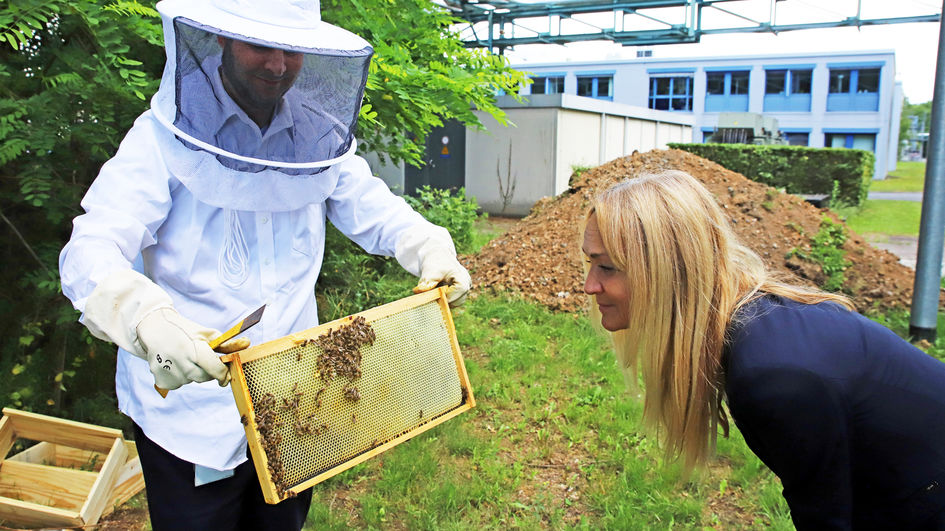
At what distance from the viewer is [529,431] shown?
3.94 meters

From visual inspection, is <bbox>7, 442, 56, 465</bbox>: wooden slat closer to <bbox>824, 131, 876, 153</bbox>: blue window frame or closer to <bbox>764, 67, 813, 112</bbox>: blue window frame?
<bbox>824, 131, 876, 153</bbox>: blue window frame

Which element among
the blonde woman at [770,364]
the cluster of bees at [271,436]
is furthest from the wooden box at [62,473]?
the blonde woman at [770,364]

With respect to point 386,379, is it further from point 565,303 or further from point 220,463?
point 565,303

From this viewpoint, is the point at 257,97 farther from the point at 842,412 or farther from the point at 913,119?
the point at 913,119

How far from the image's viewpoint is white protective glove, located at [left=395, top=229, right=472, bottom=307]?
2.08m

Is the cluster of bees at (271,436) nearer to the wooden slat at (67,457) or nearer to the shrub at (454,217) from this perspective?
the wooden slat at (67,457)

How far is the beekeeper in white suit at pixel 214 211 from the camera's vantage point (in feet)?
5.26

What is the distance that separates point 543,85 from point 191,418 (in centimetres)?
4136

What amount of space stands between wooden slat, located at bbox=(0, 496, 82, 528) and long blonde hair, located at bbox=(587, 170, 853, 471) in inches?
96.1

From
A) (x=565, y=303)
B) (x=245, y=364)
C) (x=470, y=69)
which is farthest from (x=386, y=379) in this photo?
(x=565, y=303)

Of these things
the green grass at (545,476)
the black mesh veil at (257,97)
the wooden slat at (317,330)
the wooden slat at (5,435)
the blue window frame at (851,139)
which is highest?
the blue window frame at (851,139)

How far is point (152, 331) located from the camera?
146cm

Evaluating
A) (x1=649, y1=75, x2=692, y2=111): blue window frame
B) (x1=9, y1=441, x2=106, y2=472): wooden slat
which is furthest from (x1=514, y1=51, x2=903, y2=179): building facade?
(x1=9, y1=441, x2=106, y2=472): wooden slat

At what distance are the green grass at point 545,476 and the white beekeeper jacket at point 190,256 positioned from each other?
1.48m
